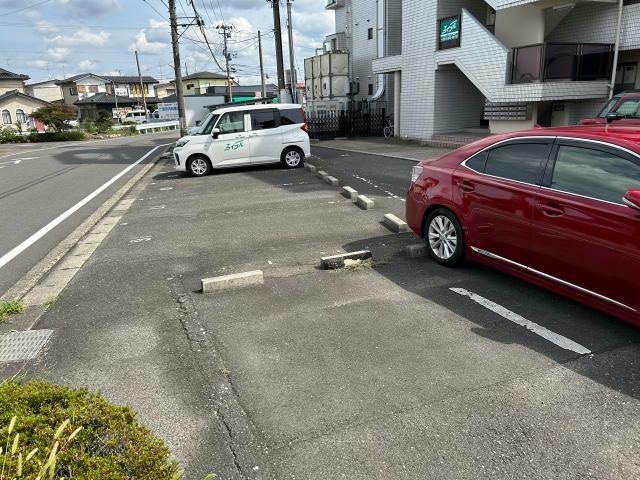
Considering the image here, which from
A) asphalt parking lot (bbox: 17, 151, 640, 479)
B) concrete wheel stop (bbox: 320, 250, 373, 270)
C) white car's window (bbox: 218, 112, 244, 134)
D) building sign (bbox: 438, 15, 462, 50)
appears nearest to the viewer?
asphalt parking lot (bbox: 17, 151, 640, 479)

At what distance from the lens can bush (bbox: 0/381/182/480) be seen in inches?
76.0

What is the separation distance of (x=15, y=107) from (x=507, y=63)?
179 feet

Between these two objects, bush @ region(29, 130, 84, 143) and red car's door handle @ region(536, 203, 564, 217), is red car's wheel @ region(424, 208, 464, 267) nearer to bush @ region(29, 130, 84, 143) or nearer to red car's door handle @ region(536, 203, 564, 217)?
red car's door handle @ region(536, 203, 564, 217)

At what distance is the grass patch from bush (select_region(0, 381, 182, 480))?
8.14 feet

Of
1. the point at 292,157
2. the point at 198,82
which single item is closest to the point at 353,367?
the point at 292,157

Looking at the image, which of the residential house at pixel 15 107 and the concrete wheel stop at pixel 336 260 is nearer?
the concrete wheel stop at pixel 336 260

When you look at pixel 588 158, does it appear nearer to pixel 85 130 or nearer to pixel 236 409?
pixel 236 409

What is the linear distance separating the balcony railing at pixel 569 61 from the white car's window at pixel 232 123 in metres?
8.64

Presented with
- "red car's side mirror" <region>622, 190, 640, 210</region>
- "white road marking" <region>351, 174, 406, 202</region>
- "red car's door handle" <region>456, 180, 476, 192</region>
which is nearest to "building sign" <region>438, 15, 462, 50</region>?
"white road marking" <region>351, 174, 406, 202</region>

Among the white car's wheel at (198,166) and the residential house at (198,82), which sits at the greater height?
the residential house at (198,82)

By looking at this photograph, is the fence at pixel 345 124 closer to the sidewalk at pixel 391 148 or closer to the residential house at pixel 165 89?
the sidewalk at pixel 391 148

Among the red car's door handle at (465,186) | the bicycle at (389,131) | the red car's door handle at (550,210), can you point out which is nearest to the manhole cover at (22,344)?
the red car's door handle at (465,186)

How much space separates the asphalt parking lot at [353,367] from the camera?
8.61 feet

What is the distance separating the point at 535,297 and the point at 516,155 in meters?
1.32
